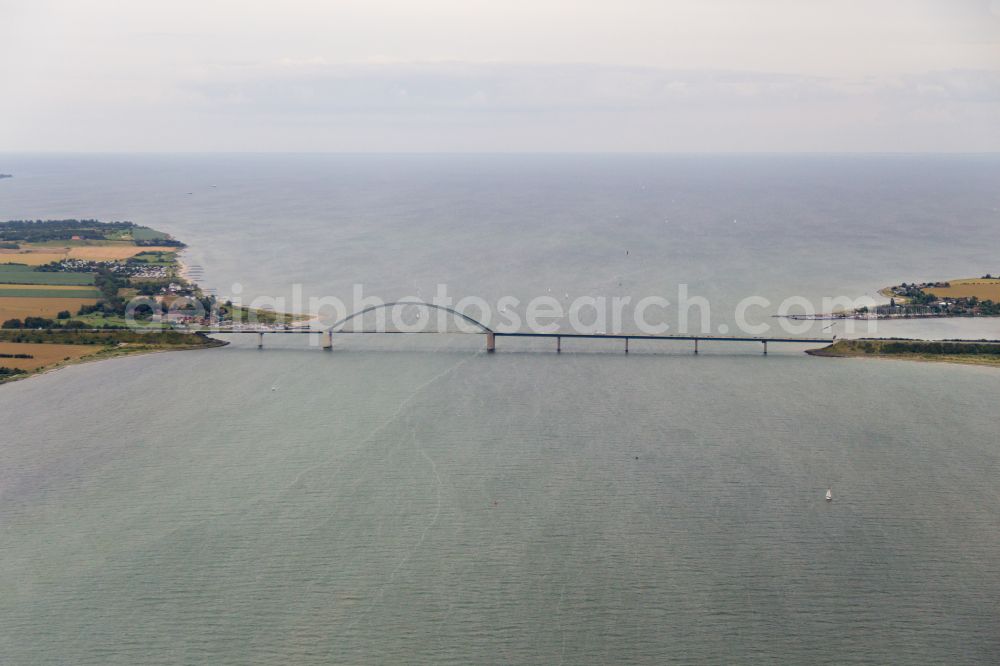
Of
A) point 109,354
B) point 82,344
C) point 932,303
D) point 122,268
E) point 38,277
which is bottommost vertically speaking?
point 109,354

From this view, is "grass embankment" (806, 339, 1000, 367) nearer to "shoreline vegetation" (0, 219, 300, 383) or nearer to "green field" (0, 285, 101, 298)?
"shoreline vegetation" (0, 219, 300, 383)

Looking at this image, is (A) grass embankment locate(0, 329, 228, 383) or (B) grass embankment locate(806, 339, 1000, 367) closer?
(B) grass embankment locate(806, 339, 1000, 367)

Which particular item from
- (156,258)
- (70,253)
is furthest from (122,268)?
(70,253)

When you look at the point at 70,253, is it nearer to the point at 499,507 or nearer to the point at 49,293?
the point at 49,293

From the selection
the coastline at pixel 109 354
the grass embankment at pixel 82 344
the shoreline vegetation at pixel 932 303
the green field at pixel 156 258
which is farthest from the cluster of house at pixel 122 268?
the shoreline vegetation at pixel 932 303

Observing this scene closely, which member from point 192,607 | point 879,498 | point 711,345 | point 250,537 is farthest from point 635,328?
point 192,607

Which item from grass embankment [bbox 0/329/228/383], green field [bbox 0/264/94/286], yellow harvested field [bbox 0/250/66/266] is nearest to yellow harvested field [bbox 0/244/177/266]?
yellow harvested field [bbox 0/250/66/266]

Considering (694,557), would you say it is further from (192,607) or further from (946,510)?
(192,607)

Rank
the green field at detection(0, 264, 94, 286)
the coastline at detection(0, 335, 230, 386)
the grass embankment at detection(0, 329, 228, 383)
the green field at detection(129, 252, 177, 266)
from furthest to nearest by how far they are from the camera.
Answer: the green field at detection(129, 252, 177, 266) → the green field at detection(0, 264, 94, 286) → the grass embankment at detection(0, 329, 228, 383) → the coastline at detection(0, 335, 230, 386)
